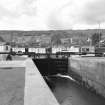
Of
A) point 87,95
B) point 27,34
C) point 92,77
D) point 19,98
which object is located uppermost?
point 27,34

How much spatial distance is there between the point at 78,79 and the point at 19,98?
1671 centimetres

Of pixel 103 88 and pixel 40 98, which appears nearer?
pixel 40 98

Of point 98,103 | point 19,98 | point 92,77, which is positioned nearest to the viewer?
point 19,98

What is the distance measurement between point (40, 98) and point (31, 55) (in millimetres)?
27770

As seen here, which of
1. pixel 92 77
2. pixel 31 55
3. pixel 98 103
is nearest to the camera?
pixel 98 103

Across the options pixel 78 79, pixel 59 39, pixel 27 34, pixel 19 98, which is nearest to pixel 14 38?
pixel 27 34

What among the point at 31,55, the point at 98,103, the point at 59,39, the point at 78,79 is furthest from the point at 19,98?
the point at 59,39

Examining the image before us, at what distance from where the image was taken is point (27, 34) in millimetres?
189875

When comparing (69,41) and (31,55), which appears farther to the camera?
(69,41)

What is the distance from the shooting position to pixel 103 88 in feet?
47.5

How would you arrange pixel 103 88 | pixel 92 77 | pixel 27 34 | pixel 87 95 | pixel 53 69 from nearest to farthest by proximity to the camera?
pixel 103 88
pixel 87 95
pixel 92 77
pixel 53 69
pixel 27 34

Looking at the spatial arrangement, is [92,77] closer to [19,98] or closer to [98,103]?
[98,103]

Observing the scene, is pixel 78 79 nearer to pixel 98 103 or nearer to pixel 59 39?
pixel 98 103

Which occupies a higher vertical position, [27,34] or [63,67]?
[27,34]
